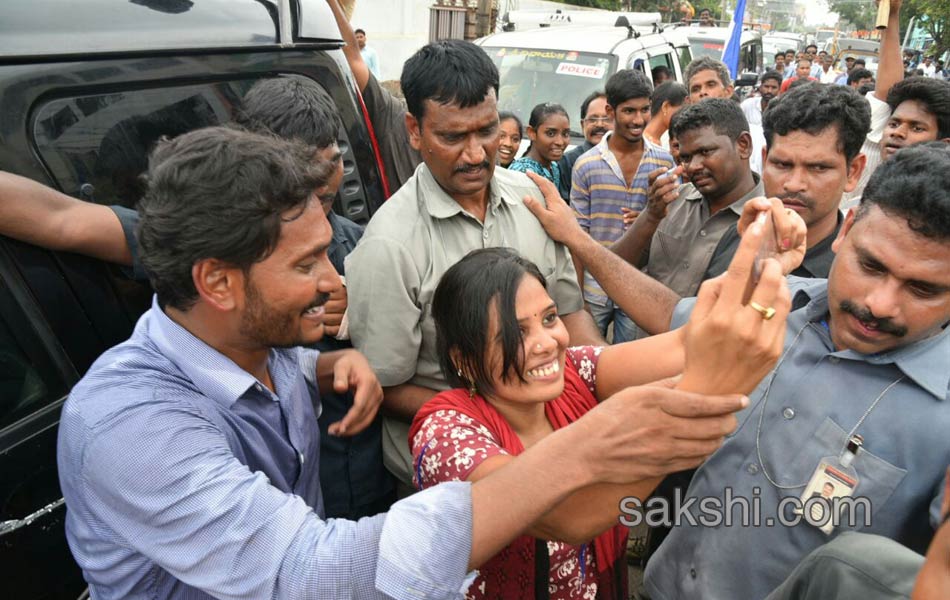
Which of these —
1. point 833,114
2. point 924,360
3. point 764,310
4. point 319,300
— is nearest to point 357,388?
point 319,300

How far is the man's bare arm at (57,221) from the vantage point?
1.44m

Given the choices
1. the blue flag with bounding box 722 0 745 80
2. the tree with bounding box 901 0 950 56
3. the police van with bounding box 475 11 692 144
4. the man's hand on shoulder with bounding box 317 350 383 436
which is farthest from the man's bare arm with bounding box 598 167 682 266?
the tree with bounding box 901 0 950 56

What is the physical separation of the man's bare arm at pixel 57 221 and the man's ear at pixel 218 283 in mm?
497

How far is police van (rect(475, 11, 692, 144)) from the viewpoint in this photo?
21.4ft

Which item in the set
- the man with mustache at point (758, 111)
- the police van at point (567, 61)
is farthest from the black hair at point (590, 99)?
the man with mustache at point (758, 111)

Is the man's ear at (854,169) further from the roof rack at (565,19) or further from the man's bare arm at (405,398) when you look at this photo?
the roof rack at (565,19)

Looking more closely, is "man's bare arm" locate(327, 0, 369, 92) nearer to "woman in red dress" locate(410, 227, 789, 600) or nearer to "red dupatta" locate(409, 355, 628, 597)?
"woman in red dress" locate(410, 227, 789, 600)

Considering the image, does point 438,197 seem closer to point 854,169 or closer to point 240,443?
point 240,443

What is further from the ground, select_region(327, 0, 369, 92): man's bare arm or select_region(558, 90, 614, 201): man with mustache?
select_region(327, 0, 369, 92): man's bare arm

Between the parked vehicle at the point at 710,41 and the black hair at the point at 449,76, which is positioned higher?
the black hair at the point at 449,76

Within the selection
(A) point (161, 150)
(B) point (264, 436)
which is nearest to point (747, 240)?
(B) point (264, 436)

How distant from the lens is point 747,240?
1.00 metres

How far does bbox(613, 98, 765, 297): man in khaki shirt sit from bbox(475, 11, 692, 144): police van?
11.0ft

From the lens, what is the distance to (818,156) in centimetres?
229
